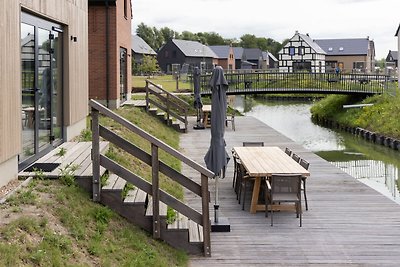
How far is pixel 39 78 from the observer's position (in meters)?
9.54

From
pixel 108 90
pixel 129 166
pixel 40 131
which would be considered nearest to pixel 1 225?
pixel 40 131

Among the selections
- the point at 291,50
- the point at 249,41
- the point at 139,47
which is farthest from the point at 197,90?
the point at 249,41

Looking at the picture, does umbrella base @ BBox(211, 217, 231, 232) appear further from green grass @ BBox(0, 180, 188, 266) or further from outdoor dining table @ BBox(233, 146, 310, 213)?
green grass @ BBox(0, 180, 188, 266)

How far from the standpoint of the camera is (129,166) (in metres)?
10.5

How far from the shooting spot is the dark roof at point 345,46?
84625mm

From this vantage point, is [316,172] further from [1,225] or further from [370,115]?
[370,115]

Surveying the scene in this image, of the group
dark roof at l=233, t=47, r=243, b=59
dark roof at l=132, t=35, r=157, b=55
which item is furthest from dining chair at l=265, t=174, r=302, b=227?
dark roof at l=233, t=47, r=243, b=59

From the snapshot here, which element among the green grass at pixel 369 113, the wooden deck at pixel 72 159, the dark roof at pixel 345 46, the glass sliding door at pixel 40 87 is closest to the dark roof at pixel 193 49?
the dark roof at pixel 345 46

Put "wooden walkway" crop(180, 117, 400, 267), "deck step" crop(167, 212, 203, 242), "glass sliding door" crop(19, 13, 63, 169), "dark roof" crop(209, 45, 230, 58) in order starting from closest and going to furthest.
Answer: "wooden walkway" crop(180, 117, 400, 267), "deck step" crop(167, 212, 203, 242), "glass sliding door" crop(19, 13, 63, 169), "dark roof" crop(209, 45, 230, 58)

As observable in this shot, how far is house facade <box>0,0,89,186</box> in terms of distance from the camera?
7438 mm

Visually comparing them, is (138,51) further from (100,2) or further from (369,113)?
(100,2)

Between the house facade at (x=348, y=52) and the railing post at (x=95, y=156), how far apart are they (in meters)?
80.5

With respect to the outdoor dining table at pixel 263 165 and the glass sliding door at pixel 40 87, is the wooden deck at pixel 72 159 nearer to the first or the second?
the glass sliding door at pixel 40 87

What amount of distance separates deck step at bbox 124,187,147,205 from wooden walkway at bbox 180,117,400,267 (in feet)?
3.40
